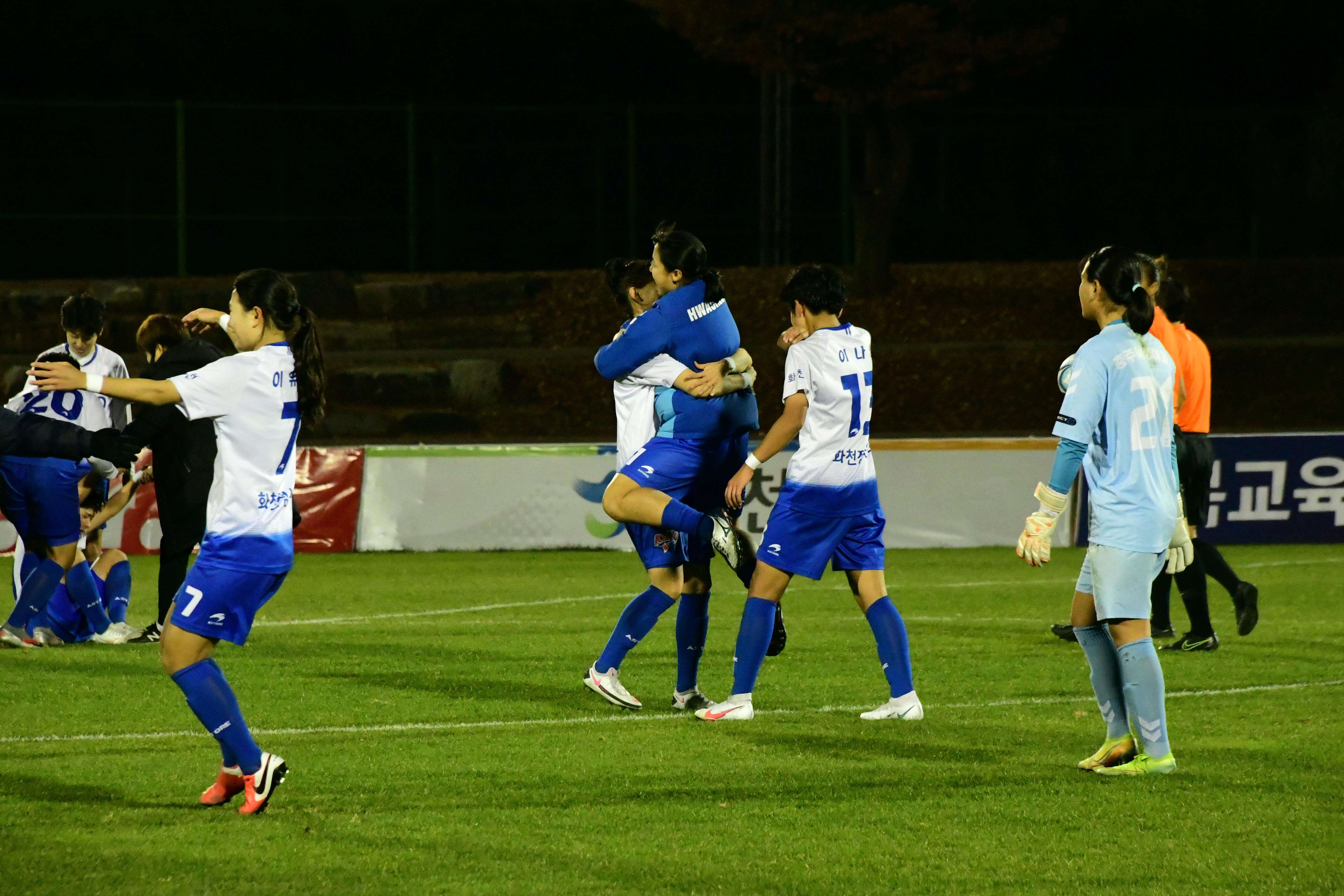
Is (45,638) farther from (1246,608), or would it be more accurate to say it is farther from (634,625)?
(1246,608)

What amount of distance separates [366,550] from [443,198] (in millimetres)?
17314

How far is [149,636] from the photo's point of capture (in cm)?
973

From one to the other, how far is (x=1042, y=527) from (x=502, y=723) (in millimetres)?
2667

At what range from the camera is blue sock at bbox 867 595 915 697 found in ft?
23.0

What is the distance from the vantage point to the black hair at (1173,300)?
8898mm

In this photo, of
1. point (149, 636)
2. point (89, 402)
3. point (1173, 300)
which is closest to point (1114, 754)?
point (1173, 300)

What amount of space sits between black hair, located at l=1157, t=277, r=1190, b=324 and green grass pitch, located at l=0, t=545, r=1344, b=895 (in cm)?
188

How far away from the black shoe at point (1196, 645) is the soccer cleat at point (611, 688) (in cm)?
348

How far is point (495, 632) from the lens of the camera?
33.2 feet

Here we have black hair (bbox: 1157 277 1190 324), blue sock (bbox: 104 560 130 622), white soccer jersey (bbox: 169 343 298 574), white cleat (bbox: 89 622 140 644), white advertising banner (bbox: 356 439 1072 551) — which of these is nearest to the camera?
white soccer jersey (bbox: 169 343 298 574)

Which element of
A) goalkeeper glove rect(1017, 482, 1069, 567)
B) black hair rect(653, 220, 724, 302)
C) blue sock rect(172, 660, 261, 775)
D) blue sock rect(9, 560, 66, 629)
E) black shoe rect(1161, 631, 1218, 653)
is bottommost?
black shoe rect(1161, 631, 1218, 653)

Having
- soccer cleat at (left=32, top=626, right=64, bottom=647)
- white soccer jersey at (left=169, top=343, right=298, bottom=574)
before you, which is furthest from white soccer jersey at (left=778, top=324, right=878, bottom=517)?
soccer cleat at (left=32, top=626, right=64, bottom=647)

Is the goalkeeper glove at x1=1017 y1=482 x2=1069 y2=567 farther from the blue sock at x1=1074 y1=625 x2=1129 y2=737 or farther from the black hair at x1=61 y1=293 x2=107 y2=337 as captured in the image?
the black hair at x1=61 y1=293 x2=107 y2=337

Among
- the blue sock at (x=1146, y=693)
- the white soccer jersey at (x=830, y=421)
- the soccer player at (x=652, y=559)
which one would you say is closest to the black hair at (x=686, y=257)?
the soccer player at (x=652, y=559)
